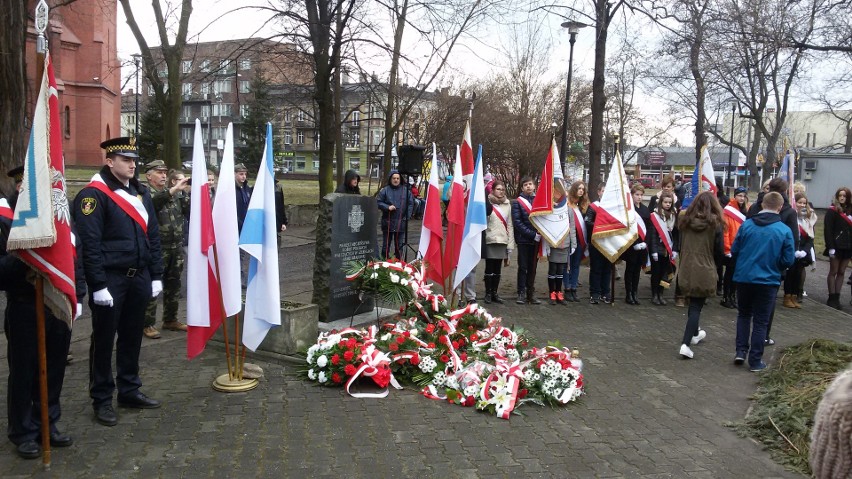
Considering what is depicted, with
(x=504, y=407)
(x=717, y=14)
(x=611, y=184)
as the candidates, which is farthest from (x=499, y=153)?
(x=504, y=407)

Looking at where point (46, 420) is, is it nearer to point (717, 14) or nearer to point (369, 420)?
point (369, 420)

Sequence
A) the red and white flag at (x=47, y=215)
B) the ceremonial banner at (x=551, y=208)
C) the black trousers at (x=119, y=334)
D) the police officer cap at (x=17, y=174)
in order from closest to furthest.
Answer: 1. the red and white flag at (x=47, y=215)
2. the police officer cap at (x=17, y=174)
3. the black trousers at (x=119, y=334)
4. the ceremonial banner at (x=551, y=208)

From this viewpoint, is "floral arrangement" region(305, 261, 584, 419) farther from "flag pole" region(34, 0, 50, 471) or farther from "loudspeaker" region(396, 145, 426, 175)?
"loudspeaker" region(396, 145, 426, 175)

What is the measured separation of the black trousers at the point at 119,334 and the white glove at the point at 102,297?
9 centimetres

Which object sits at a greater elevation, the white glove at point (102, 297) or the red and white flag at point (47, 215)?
the red and white flag at point (47, 215)

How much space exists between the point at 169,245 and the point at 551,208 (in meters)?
5.33

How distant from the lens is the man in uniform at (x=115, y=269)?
5.05 metres

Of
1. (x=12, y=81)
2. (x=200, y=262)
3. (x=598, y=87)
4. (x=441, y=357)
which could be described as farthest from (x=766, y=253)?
(x=12, y=81)

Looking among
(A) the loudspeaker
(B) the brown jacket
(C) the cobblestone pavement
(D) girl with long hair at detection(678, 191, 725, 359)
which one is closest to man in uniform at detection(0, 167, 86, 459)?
(C) the cobblestone pavement

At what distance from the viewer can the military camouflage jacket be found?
7.82 m

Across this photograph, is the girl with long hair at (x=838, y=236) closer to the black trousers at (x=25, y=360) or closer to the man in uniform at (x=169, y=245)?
the man in uniform at (x=169, y=245)

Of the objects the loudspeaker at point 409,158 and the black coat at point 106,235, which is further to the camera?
the loudspeaker at point 409,158

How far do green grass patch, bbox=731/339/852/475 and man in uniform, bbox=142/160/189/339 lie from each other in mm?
6071

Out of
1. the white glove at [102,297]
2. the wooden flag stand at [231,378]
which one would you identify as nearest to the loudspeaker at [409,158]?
the wooden flag stand at [231,378]
